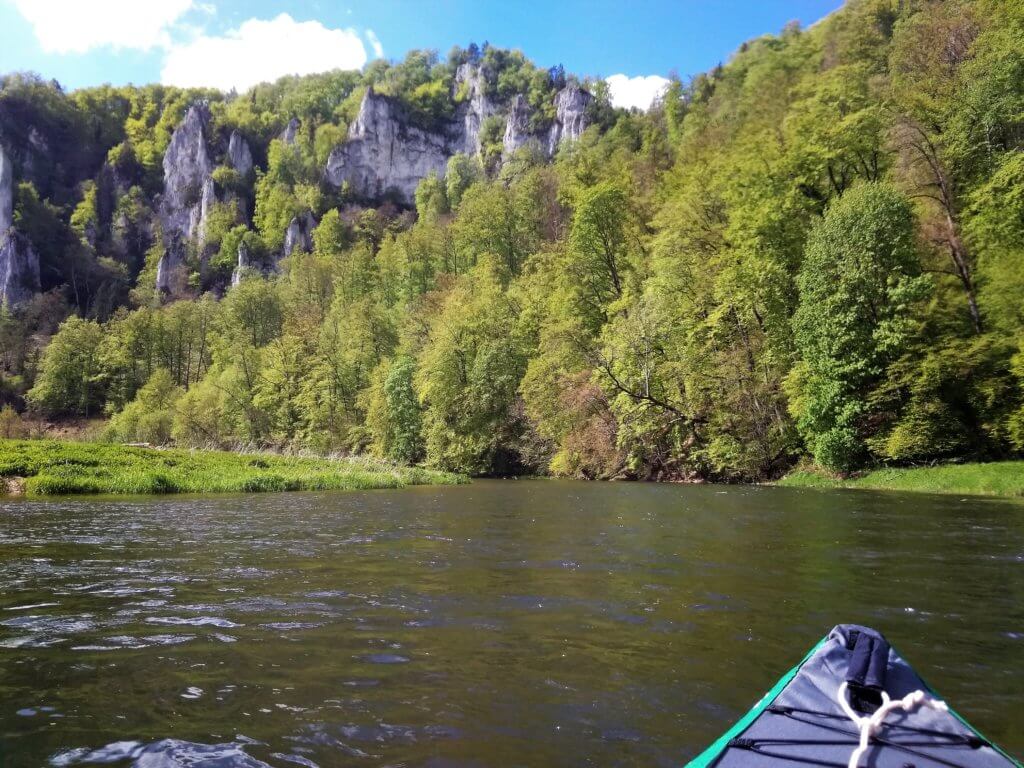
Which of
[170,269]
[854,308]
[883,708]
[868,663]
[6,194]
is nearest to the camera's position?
[883,708]

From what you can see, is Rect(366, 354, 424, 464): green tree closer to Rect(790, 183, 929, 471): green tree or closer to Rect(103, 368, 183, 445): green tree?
Rect(103, 368, 183, 445): green tree

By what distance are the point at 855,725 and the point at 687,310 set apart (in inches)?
1198

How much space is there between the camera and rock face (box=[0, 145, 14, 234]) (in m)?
105

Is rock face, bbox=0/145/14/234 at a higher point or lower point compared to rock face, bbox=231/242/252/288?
higher

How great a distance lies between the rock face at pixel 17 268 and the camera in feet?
327

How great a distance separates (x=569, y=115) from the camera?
100 metres

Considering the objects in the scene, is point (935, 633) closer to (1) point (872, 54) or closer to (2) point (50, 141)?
(1) point (872, 54)

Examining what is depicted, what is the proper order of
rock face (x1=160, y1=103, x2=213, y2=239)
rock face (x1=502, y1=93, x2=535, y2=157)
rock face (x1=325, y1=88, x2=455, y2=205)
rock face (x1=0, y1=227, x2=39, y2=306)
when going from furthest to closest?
1. rock face (x1=160, y1=103, x2=213, y2=239)
2. rock face (x1=325, y1=88, x2=455, y2=205)
3. rock face (x1=502, y1=93, x2=535, y2=157)
4. rock face (x1=0, y1=227, x2=39, y2=306)

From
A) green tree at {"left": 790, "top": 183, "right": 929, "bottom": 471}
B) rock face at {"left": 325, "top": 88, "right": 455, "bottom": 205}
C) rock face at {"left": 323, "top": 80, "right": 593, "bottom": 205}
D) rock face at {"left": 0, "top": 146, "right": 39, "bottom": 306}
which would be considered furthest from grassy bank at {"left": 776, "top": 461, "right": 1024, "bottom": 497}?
rock face at {"left": 0, "top": 146, "right": 39, "bottom": 306}

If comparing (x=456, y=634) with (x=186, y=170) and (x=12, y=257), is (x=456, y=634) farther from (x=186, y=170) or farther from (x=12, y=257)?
(x=186, y=170)

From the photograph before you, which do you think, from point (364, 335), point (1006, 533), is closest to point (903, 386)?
point (1006, 533)

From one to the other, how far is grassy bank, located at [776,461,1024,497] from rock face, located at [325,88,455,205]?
107 metres

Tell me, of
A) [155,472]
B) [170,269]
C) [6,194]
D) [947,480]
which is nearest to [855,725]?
[947,480]

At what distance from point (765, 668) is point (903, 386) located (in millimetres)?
23148
